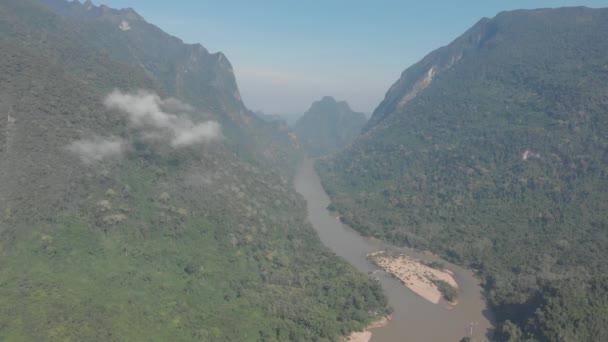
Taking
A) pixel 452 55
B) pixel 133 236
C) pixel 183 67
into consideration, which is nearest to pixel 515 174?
pixel 133 236

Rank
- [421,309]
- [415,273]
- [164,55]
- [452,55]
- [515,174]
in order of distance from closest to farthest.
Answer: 1. [421,309]
2. [415,273]
3. [515,174]
4. [164,55]
5. [452,55]

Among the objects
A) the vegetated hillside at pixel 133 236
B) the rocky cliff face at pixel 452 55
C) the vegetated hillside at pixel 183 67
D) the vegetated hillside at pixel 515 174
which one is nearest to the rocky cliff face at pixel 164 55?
the vegetated hillside at pixel 183 67

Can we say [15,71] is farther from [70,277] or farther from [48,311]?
[48,311]

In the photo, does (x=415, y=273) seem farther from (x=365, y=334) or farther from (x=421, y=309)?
(x=365, y=334)

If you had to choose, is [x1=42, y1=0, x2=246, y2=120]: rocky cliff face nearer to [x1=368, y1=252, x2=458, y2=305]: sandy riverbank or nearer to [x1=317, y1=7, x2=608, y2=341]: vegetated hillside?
[x1=317, y1=7, x2=608, y2=341]: vegetated hillside

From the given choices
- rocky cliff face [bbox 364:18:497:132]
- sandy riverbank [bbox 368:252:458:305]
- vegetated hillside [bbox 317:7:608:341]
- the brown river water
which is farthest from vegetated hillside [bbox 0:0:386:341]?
rocky cliff face [bbox 364:18:497:132]

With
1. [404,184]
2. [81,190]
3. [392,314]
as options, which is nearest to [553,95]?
[404,184]
